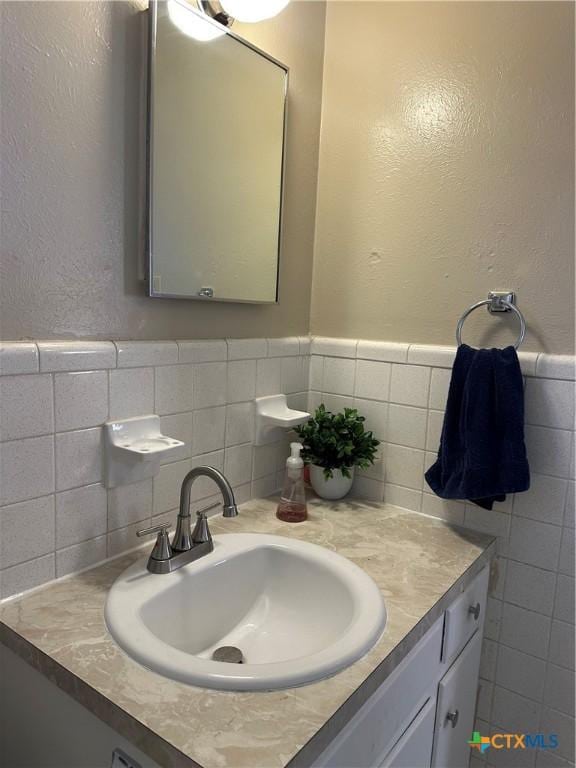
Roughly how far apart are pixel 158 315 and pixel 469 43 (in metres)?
0.91

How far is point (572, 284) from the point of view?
1.09 metres

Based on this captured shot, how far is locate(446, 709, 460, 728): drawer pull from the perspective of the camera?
1.10 m

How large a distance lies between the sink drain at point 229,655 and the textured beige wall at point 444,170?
797mm

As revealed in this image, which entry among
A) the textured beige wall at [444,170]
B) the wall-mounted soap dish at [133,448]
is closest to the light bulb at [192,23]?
the textured beige wall at [444,170]

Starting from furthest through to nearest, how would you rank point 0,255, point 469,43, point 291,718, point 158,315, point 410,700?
point 469,43 < point 158,315 < point 410,700 < point 0,255 < point 291,718

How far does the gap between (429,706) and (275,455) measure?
0.64m

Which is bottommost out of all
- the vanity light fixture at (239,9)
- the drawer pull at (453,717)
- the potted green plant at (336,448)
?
the drawer pull at (453,717)

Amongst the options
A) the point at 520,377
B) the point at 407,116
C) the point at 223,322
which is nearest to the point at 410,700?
the point at 520,377

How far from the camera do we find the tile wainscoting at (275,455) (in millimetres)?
863

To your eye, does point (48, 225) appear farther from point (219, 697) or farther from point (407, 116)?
point (407, 116)

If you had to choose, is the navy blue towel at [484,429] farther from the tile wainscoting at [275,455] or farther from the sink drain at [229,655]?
the sink drain at [229,655]

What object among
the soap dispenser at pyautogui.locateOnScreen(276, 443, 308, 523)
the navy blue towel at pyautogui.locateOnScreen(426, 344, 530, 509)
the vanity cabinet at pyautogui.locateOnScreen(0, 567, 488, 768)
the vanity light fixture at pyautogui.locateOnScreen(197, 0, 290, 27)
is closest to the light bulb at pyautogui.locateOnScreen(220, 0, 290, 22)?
the vanity light fixture at pyautogui.locateOnScreen(197, 0, 290, 27)

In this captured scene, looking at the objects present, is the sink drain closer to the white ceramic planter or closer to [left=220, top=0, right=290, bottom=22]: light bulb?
the white ceramic planter

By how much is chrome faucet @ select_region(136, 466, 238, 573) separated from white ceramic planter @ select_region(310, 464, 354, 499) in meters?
0.41
